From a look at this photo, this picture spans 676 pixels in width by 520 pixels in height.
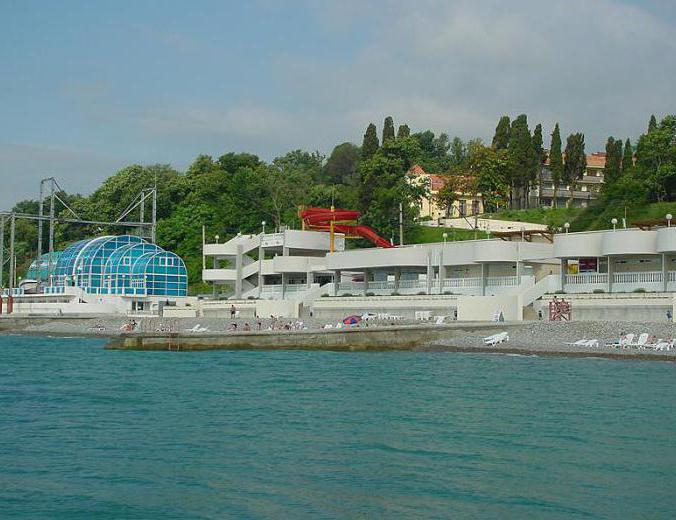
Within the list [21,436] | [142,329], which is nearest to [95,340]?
[142,329]

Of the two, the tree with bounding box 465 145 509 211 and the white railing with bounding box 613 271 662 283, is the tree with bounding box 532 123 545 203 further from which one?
the white railing with bounding box 613 271 662 283

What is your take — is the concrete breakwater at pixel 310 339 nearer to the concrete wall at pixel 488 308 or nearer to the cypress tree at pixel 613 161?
the concrete wall at pixel 488 308

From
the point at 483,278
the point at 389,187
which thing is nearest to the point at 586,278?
the point at 483,278

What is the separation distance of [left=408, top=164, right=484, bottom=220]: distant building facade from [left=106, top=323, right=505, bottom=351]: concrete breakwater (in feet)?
148

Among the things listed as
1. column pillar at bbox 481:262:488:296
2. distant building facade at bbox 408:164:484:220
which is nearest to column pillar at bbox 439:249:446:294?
column pillar at bbox 481:262:488:296

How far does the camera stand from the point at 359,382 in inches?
1265

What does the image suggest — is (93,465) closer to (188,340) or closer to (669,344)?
(669,344)

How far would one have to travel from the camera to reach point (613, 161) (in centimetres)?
8588

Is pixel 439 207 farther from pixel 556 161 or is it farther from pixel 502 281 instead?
pixel 502 281

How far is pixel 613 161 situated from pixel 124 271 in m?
44.4

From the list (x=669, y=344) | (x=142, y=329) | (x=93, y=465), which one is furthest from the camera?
(x=142, y=329)

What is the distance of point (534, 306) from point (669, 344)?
43.6ft

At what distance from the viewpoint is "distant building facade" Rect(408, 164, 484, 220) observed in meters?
94.8

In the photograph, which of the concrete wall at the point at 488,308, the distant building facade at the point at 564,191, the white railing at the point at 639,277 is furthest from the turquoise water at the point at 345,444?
the distant building facade at the point at 564,191
